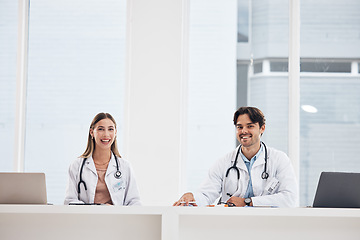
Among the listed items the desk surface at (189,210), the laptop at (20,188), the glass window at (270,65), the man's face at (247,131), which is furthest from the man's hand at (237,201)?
the glass window at (270,65)

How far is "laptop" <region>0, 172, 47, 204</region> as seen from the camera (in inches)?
95.1

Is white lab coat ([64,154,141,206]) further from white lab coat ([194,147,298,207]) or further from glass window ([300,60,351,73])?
glass window ([300,60,351,73])

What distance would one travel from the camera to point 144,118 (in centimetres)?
445

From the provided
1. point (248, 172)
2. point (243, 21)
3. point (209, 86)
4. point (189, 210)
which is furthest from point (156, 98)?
point (189, 210)

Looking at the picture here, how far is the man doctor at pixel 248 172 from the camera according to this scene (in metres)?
3.22

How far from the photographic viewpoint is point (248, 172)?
3.29m

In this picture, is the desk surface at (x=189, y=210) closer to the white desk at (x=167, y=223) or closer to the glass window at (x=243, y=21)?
the white desk at (x=167, y=223)

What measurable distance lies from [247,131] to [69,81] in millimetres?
2100

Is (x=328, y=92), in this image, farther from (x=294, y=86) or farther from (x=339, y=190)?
(x=339, y=190)

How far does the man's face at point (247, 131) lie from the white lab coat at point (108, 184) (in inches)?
32.0

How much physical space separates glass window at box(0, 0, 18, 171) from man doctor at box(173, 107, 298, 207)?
2245 mm

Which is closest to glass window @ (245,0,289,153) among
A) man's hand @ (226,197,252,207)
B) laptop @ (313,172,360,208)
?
man's hand @ (226,197,252,207)

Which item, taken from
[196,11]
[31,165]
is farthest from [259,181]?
[31,165]

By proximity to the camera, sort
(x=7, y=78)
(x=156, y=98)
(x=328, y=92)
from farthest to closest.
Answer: (x=7, y=78) → (x=328, y=92) → (x=156, y=98)
